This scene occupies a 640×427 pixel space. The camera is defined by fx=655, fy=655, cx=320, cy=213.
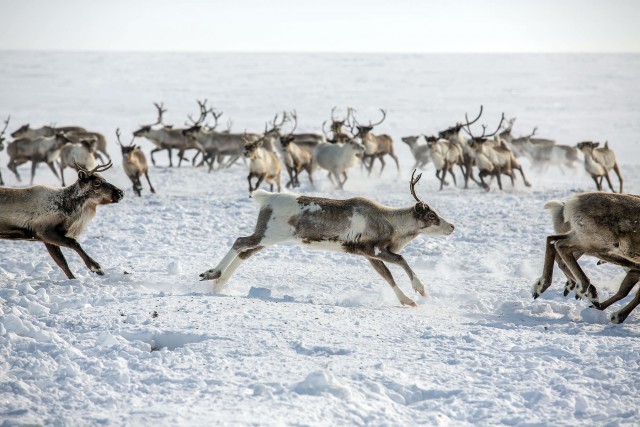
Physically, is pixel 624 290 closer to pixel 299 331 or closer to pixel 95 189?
pixel 299 331

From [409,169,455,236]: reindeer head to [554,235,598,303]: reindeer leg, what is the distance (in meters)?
1.31

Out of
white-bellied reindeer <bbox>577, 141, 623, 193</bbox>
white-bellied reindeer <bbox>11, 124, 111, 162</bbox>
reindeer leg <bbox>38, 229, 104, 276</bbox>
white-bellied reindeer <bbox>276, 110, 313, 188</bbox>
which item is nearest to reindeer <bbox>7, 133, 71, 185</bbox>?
white-bellied reindeer <bbox>11, 124, 111, 162</bbox>

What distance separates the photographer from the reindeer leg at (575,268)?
20.3ft

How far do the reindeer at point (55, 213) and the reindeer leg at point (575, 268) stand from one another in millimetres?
4709

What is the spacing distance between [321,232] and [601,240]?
2.69 metres

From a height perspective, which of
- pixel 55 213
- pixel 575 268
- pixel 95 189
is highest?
pixel 95 189

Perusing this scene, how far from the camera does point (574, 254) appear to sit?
636 centimetres

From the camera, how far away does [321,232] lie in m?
6.76

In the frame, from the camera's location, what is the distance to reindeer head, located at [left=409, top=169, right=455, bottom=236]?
7172mm

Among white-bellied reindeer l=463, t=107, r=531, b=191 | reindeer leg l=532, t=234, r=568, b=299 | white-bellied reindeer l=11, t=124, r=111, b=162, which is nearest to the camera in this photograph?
reindeer leg l=532, t=234, r=568, b=299

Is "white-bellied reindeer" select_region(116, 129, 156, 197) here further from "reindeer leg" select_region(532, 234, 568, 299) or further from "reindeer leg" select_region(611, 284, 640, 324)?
"reindeer leg" select_region(611, 284, 640, 324)

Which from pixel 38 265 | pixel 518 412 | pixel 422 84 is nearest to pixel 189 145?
pixel 38 265

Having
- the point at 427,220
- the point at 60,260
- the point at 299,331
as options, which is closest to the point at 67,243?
the point at 60,260

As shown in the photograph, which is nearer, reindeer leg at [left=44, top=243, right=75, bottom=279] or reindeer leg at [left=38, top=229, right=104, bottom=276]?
reindeer leg at [left=44, top=243, right=75, bottom=279]
